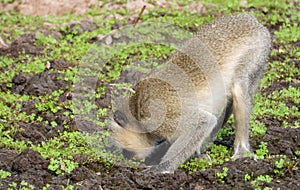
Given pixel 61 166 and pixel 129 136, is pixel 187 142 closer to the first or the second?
pixel 129 136

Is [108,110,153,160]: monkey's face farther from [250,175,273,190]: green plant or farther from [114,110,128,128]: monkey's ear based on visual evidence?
[250,175,273,190]: green plant

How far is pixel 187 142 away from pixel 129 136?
59cm

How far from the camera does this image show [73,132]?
6707mm

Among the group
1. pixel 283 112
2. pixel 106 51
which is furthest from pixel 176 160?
pixel 106 51

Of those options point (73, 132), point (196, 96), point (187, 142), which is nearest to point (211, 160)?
point (187, 142)

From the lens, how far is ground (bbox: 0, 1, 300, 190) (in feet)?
17.3

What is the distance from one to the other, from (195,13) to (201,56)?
542cm

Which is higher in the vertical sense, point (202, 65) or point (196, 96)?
point (202, 65)

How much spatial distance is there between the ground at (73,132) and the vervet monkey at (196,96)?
0.88ft

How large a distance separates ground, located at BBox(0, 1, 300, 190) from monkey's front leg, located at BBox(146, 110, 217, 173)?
0.17 metres

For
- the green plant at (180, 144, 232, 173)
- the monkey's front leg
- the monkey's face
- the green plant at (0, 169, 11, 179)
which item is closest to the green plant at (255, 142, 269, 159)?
the green plant at (180, 144, 232, 173)

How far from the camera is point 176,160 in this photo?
5738mm

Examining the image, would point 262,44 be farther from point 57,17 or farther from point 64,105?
point 57,17

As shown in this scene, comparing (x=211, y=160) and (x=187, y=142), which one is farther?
(x=211, y=160)
